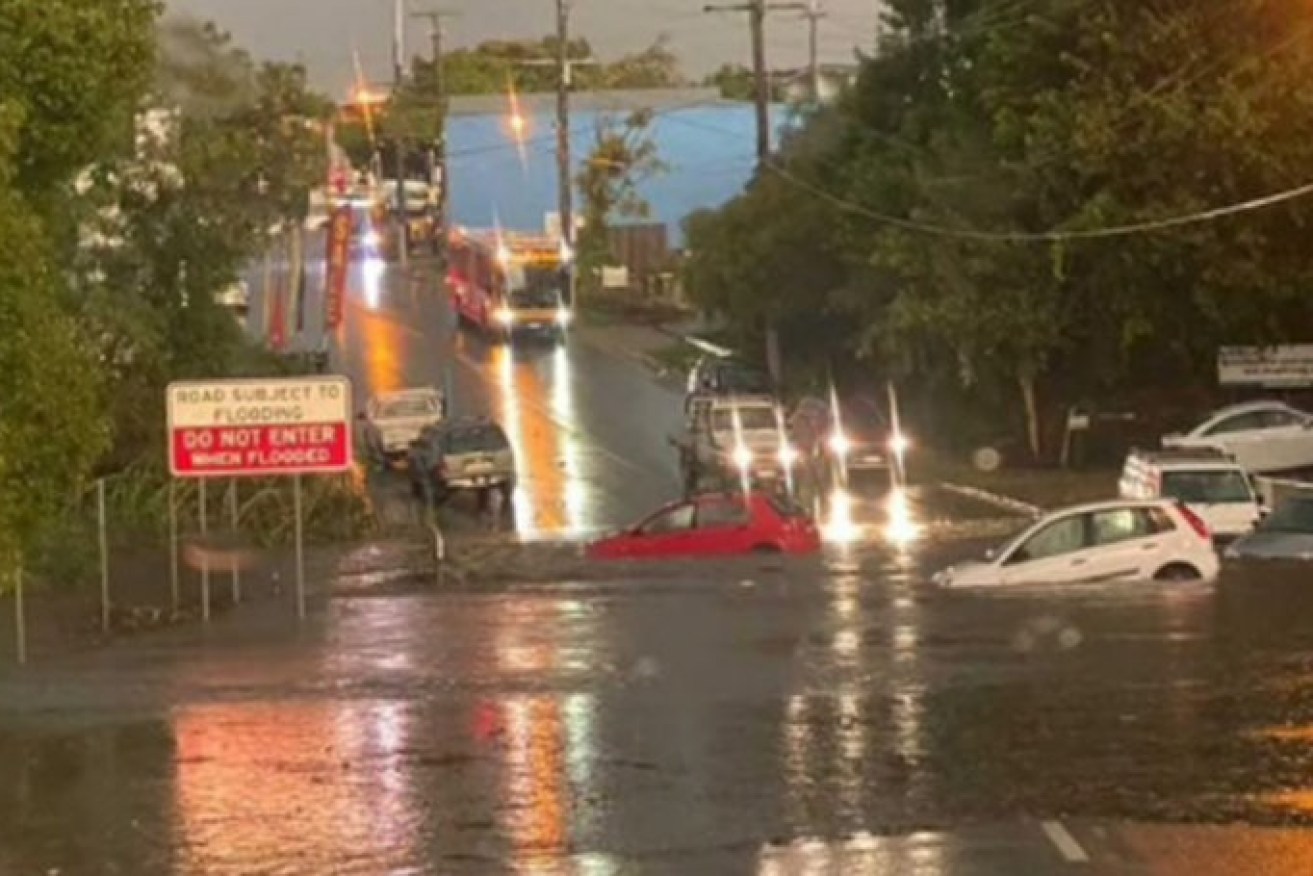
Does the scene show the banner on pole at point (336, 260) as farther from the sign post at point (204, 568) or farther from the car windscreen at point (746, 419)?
the sign post at point (204, 568)

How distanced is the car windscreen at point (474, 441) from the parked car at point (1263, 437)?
12.4 m

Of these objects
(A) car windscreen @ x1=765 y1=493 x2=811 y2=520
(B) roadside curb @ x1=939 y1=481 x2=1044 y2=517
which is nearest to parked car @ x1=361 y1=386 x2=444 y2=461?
(B) roadside curb @ x1=939 y1=481 x2=1044 y2=517

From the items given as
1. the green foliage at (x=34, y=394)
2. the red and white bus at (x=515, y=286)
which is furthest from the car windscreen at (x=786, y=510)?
the red and white bus at (x=515, y=286)

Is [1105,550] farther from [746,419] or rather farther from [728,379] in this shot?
[728,379]

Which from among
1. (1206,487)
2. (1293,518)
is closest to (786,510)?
(1206,487)

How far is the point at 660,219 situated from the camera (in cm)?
11075

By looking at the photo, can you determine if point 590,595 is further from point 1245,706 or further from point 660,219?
point 660,219

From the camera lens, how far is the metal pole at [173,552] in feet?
109

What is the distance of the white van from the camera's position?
39062mm

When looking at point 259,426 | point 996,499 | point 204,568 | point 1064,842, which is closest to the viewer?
point 1064,842

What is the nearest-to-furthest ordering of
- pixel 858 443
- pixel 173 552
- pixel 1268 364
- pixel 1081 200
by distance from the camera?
pixel 173 552, pixel 1081 200, pixel 1268 364, pixel 858 443

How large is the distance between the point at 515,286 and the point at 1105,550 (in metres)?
48.7

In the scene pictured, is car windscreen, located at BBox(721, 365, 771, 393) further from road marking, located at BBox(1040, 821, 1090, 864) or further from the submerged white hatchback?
road marking, located at BBox(1040, 821, 1090, 864)

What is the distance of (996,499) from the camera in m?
49.7
